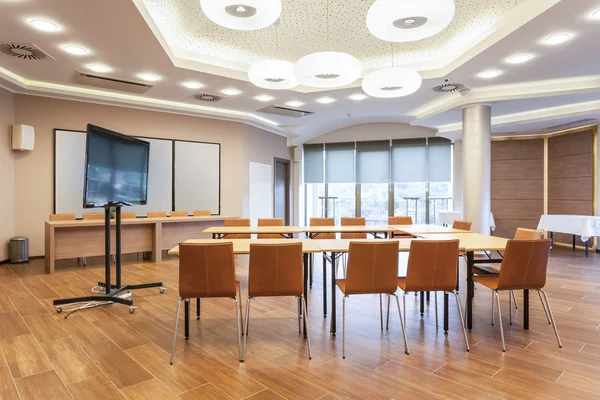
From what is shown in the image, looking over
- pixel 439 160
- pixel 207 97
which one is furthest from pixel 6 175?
pixel 439 160

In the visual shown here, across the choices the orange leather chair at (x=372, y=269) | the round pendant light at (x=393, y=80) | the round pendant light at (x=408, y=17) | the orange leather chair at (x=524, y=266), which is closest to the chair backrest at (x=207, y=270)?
the orange leather chair at (x=372, y=269)

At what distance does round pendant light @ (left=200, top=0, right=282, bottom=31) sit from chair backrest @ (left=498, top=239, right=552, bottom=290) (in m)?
2.78

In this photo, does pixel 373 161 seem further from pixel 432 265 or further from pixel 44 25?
pixel 44 25

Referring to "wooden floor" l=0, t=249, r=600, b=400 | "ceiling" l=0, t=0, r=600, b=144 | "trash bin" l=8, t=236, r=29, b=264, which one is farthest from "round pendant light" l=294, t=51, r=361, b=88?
"trash bin" l=8, t=236, r=29, b=264

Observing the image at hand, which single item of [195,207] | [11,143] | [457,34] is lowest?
[195,207]

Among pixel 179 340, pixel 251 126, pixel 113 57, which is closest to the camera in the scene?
pixel 179 340

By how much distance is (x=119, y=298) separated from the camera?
4.00m

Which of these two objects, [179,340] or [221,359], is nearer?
[221,359]

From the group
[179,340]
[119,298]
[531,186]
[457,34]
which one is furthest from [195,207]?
[531,186]

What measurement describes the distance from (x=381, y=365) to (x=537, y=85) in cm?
593

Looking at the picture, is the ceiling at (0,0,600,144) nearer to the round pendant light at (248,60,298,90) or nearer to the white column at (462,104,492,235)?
the white column at (462,104,492,235)

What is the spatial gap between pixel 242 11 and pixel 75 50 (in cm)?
323

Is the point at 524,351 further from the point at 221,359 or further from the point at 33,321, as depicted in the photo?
the point at 33,321

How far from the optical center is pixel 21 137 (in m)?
6.27
